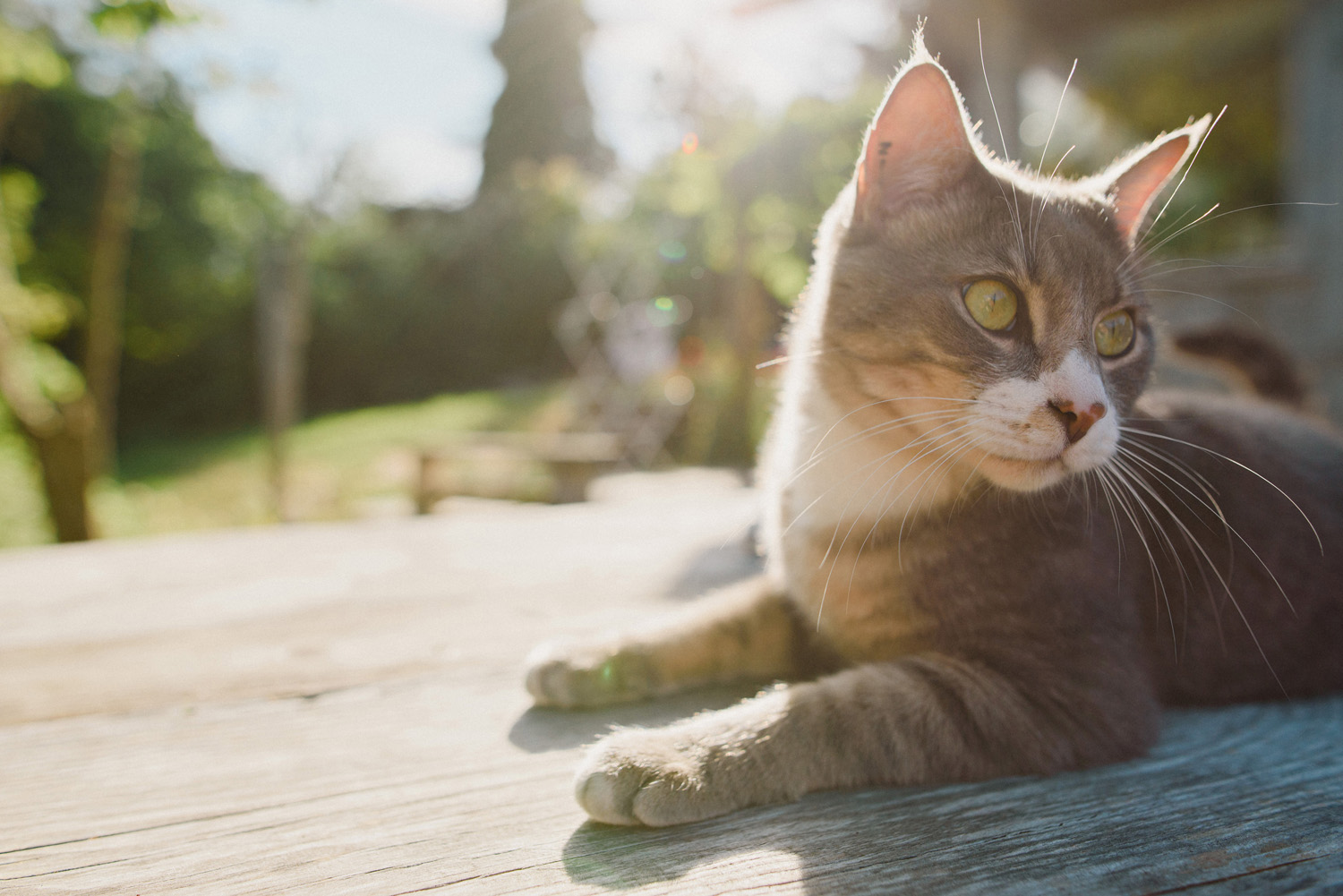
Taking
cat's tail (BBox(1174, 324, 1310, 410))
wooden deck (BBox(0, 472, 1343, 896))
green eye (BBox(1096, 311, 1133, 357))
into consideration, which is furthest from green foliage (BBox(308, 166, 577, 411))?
green eye (BBox(1096, 311, 1133, 357))

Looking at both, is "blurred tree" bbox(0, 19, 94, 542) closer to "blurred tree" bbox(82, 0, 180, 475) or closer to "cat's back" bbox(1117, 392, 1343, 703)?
"blurred tree" bbox(82, 0, 180, 475)

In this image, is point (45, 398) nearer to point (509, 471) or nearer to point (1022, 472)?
point (509, 471)

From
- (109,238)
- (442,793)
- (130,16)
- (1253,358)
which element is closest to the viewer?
(442,793)

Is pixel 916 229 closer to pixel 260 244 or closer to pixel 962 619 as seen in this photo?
pixel 962 619

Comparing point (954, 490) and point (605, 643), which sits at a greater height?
point (954, 490)

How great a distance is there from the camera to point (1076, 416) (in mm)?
1050

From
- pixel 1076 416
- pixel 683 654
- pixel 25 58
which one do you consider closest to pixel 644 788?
pixel 683 654

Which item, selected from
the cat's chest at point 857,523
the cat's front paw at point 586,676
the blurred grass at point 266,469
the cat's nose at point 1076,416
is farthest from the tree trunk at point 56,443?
the cat's nose at point 1076,416

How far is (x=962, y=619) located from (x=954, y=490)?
215mm

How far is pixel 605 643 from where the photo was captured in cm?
133

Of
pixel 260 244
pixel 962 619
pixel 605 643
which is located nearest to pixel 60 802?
pixel 605 643

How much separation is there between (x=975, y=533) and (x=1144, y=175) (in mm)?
701

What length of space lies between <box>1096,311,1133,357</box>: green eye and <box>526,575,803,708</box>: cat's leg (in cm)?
70

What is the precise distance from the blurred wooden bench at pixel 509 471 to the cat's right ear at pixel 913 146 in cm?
490
